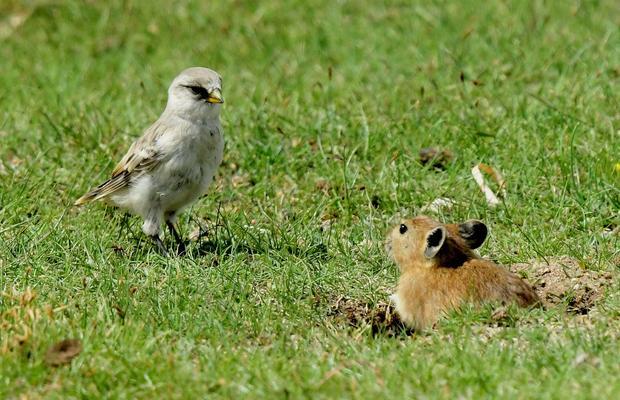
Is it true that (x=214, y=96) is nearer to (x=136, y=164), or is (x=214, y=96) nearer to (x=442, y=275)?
(x=136, y=164)

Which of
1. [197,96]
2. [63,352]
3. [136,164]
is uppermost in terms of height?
[197,96]

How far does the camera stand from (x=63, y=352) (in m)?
5.72

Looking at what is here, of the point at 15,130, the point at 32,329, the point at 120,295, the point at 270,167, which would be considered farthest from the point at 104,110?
the point at 32,329

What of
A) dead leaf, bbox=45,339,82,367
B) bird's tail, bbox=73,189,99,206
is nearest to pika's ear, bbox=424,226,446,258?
dead leaf, bbox=45,339,82,367

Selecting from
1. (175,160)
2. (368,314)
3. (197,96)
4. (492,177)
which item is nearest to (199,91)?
(197,96)

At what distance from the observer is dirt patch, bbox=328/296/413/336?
6.98 metres

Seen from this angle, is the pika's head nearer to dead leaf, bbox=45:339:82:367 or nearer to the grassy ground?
the grassy ground

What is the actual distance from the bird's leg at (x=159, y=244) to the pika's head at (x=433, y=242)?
1515mm

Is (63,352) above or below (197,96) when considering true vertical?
below

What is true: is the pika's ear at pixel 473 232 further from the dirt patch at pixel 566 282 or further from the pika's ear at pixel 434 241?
the dirt patch at pixel 566 282

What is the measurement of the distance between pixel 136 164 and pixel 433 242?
229cm

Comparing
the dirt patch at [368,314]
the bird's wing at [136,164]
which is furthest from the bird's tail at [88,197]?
the dirt patch at [368,314]

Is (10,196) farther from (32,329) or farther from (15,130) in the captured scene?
(32,329)

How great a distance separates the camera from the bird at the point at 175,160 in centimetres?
789
